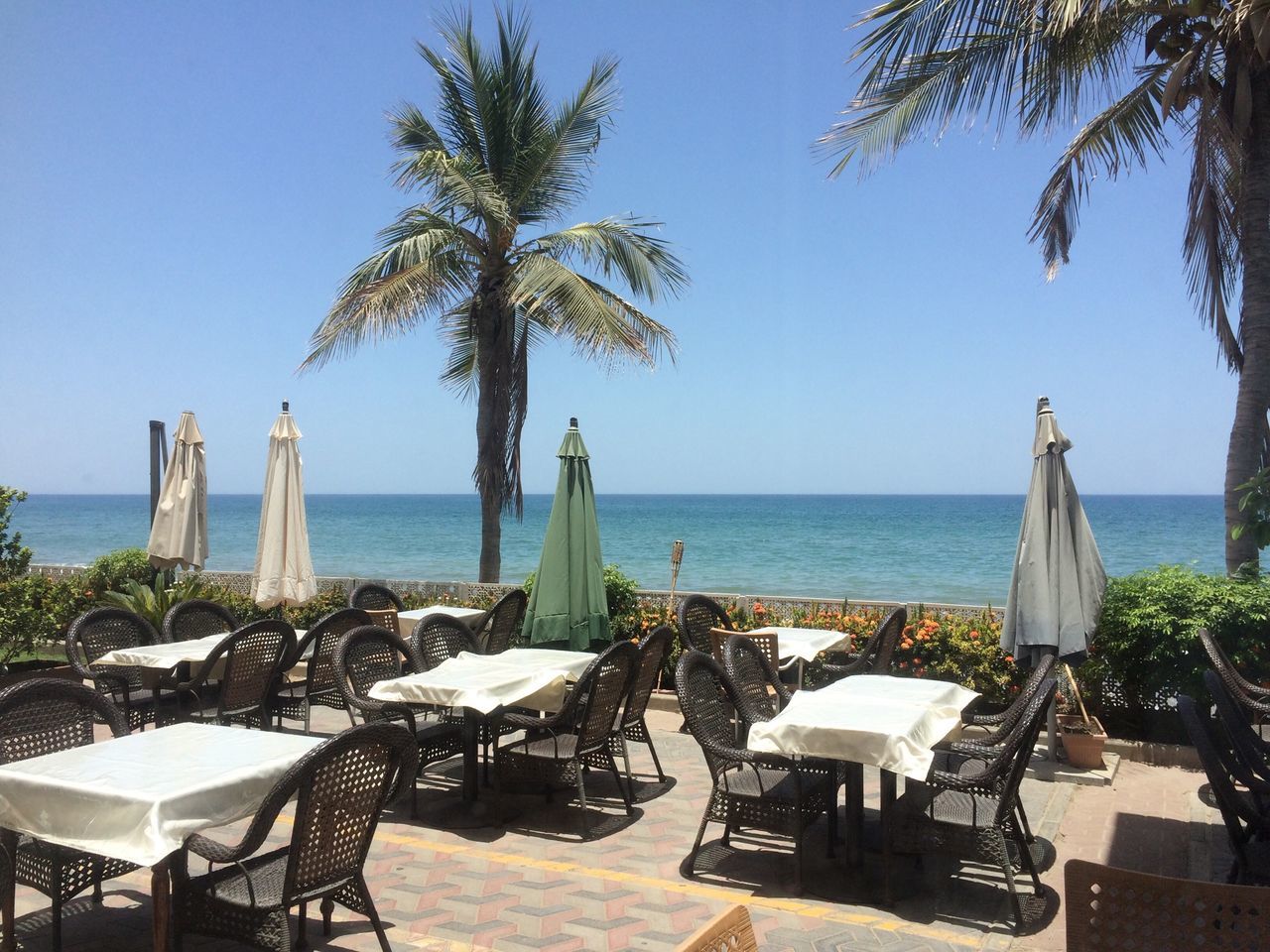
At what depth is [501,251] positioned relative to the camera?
12.2m

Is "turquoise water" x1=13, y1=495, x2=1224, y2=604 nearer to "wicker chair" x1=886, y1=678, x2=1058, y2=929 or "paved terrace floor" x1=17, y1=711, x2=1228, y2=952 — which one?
"paved terrace floor" x1=17, y1=711, x2=1228, y2=952

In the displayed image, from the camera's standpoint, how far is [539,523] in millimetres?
77500

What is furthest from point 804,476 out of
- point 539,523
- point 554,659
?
point 554,659

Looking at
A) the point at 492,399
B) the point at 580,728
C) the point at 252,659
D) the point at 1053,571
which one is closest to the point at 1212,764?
the point at 1053,571

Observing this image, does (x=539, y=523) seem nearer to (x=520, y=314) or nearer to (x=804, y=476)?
(x=804, y=476)

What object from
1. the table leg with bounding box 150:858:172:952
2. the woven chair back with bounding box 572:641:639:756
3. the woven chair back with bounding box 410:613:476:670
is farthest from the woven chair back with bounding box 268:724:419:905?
the woven chair back with bounding box 410:613:476:670

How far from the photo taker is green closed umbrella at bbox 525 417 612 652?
7828mm

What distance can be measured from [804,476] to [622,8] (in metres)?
99.6

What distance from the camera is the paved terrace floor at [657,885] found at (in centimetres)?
406

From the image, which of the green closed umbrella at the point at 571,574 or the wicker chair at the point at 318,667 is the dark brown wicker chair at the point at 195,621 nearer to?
the wicker chair at the point at 318,667

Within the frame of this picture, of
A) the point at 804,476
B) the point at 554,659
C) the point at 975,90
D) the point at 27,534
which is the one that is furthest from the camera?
the point at 804,476

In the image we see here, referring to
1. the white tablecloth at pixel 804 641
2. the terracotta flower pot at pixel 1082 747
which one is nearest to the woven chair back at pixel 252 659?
the white tablecloth at pixel 804 641

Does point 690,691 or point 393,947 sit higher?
point 690,691

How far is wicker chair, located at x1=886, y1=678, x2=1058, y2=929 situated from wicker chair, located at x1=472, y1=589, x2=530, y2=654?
14.3 feet
